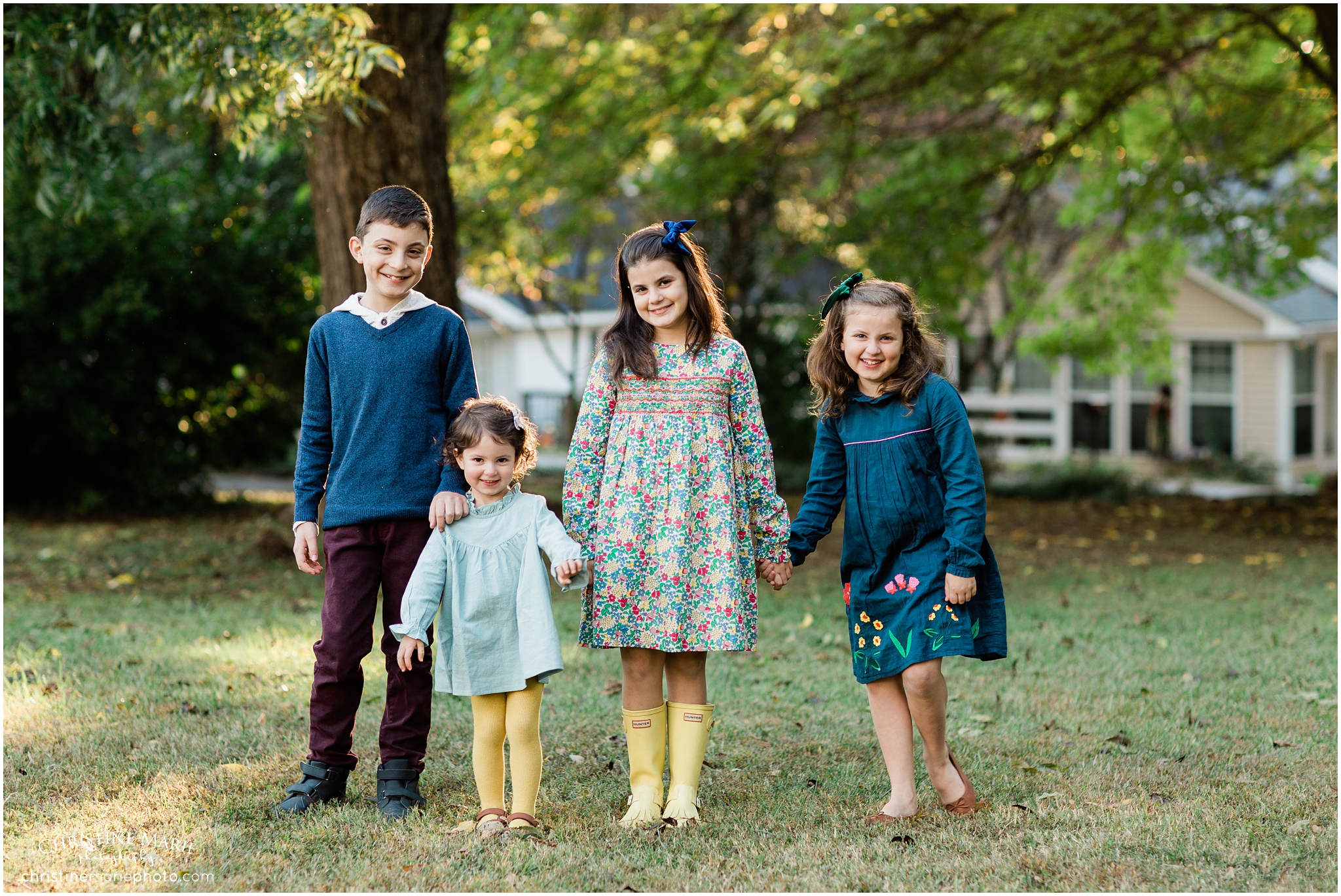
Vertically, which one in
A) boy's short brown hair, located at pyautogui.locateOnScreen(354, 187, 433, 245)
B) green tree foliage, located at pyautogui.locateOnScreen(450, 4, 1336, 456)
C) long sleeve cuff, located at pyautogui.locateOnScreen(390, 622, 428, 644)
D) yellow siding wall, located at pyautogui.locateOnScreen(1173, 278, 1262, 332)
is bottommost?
long sleeve cuff, located at pyautogui.locateOnScreen(390, 622, 428, 644)

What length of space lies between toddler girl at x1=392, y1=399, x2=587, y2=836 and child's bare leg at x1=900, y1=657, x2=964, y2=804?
102cm

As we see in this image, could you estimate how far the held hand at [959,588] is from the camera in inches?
129

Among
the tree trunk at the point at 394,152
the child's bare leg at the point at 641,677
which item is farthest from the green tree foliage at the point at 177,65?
the child's bare leg at the point at 641,677

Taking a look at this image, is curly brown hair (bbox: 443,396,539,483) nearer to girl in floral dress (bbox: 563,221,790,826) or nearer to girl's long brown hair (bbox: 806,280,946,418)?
girl in floral dress (bbox: 563,221,790,826)

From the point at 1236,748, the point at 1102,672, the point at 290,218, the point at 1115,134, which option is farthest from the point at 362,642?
the point at 1115,134

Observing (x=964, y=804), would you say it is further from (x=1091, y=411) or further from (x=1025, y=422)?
(x=1091, y=411)

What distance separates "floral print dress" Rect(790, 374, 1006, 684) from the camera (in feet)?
10.8

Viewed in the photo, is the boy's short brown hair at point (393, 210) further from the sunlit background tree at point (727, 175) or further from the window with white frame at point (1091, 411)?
the window with white frame at point (1091, 411)

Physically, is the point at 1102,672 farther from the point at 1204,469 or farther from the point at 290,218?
the point at 1204,469

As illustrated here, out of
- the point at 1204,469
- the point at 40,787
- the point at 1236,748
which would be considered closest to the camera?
the point at 40,787

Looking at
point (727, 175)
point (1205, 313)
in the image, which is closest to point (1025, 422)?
point (1205, 313)

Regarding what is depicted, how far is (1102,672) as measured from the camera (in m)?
5.46

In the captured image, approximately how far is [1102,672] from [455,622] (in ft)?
11.4

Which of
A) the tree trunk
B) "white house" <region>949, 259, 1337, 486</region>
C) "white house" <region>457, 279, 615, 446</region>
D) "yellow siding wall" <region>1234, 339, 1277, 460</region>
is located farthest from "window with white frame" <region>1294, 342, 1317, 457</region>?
the tree trunk
